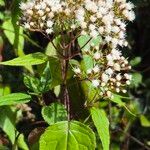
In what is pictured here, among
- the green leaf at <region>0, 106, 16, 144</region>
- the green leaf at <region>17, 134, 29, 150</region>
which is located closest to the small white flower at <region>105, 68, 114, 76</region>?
the green leaf at <region>0, 106, 16, 144</region>

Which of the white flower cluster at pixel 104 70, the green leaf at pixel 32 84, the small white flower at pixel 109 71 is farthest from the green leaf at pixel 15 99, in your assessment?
the small white flower at pixel 109 71

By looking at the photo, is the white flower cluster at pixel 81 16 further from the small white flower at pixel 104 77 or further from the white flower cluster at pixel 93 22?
the small white flower at pixel 104 77

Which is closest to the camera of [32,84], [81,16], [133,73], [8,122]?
[81,16]

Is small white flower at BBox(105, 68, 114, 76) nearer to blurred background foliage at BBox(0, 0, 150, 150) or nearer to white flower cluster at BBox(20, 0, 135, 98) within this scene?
white flower cluster at BBox(20, 0, 135, 98)

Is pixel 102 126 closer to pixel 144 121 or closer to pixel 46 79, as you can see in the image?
pixel 46 79

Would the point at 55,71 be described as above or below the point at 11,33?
below

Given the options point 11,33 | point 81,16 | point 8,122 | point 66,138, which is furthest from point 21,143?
point 81,16
